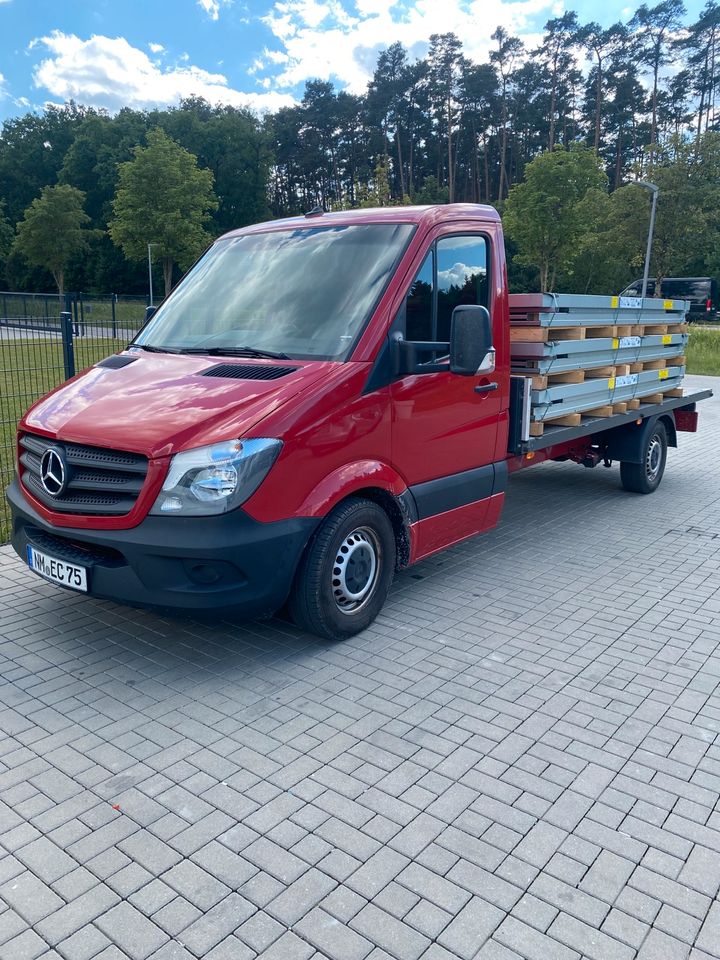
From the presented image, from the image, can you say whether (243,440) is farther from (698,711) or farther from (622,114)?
(622,114)

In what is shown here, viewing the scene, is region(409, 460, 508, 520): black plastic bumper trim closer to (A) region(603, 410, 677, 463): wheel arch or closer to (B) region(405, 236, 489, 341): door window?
(B) region(405, 236, 489, 341): door window

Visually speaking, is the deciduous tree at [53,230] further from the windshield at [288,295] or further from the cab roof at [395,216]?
the windshield at [288,295]

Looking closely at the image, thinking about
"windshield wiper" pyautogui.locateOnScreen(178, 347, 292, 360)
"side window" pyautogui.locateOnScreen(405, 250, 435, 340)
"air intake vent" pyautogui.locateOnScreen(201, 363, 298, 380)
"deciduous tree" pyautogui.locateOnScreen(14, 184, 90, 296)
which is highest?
"deciduous tree" pyautogui.locateOnScreen(14, 184, 90, 296)

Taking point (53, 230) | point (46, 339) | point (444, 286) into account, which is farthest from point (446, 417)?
point (53, 230)

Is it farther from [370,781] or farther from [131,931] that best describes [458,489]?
[131,931]

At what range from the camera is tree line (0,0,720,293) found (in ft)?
132

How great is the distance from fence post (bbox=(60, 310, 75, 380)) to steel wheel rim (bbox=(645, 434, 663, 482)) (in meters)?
5.78

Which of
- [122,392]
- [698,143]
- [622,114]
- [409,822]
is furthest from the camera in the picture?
[622,114]

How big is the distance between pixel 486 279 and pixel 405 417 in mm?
1308

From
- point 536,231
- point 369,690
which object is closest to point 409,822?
point 369,690

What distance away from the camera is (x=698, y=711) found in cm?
380

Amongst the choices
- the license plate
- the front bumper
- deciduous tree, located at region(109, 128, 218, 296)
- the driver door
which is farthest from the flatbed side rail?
deciduous tree, located at region(109, 128, 218, 296)

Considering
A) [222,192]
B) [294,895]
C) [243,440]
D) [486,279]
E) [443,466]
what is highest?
[222,192]

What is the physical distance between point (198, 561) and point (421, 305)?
2.01m
